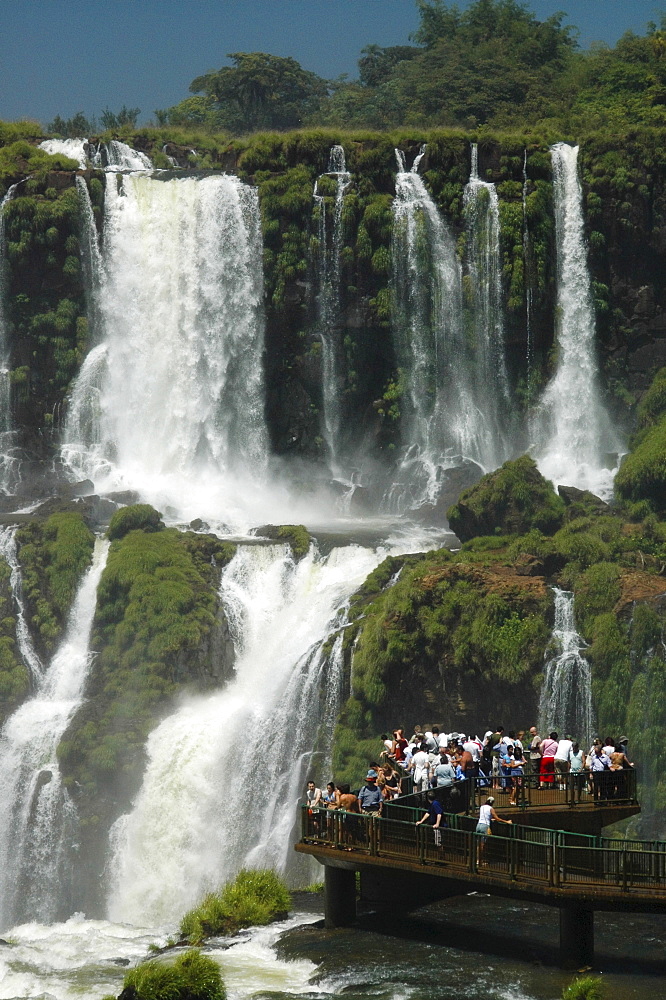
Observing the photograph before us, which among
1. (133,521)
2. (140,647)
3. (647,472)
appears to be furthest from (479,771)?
(133,521)

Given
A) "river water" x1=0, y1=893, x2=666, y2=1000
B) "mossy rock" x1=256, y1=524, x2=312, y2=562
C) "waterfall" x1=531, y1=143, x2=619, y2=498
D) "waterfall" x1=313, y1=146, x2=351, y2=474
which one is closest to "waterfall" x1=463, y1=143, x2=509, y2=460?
"waterfall" x1=531, y1=143, x2=619, y2=498

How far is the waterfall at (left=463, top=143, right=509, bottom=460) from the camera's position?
222ft

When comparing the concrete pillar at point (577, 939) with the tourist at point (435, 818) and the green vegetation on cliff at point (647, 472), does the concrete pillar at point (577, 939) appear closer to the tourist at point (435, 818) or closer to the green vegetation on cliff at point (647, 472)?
the tourist at point (435, 818)

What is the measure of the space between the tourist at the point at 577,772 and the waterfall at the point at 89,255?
1424 inches

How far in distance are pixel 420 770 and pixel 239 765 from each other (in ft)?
45.6

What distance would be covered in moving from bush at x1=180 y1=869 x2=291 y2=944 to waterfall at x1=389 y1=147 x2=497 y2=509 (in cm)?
2961

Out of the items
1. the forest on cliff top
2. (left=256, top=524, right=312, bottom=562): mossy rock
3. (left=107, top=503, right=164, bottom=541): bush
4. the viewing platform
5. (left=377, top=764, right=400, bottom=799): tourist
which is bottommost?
the viewing platform

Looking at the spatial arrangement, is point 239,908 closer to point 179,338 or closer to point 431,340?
point 431,340

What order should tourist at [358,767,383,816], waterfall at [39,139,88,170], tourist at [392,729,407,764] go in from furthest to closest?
waterfall at [39,139,88,170] < tourist at [392,729,407,764] < tourist at [358,767,383,816]

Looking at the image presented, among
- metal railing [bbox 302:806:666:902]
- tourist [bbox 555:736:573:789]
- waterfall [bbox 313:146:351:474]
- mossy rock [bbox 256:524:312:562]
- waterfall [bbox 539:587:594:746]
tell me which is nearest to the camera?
metal railing [bbox 302:806:666:902]

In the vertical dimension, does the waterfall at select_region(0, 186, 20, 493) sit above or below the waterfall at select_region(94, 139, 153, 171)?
below

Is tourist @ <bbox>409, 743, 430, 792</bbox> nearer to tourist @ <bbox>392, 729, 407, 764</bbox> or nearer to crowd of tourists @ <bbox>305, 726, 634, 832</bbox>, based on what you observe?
crowd of tourists @ <bbox>305, 726, 634, 832</bbox>

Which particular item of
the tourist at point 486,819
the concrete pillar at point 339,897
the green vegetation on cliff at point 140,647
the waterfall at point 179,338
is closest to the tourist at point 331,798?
the concrete pillar at point 339,897

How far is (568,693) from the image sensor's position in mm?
49031
